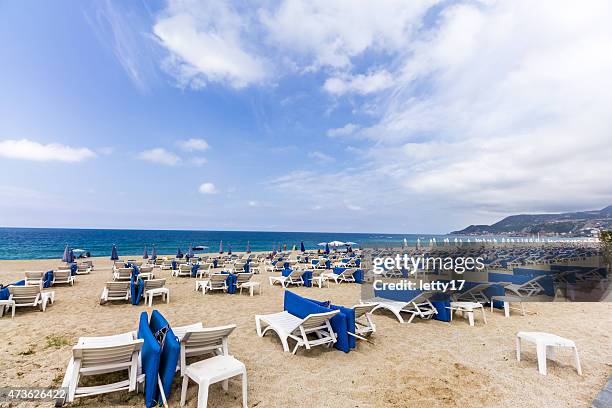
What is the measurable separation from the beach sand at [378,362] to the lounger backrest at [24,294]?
259 millimetres

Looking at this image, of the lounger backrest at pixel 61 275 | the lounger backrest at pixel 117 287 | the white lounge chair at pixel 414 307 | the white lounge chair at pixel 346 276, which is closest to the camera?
the white lounge chair at pixel 414 307

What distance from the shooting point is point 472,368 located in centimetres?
397

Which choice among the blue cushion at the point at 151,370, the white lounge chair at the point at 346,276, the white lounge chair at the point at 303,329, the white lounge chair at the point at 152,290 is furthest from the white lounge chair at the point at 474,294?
the white lounge chair at the point at 152,290

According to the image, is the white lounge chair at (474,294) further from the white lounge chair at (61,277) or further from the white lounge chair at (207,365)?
the white lounge chair at (61,277)

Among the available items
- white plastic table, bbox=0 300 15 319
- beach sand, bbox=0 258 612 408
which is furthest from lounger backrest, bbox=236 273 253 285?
white plastic table, bbox=0 300 15 319

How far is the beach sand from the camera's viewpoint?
10.4 ft

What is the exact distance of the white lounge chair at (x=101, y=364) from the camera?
2.74m

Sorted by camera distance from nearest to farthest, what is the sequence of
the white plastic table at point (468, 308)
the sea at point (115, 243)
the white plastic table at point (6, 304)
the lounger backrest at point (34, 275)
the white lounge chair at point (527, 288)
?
the white plastic table at point (6, 304), the white plastic table at point (468, 308), the white lounge chair at point (527, 288), the lounger backrest at point (34, 275), the sea at point (115, 243)

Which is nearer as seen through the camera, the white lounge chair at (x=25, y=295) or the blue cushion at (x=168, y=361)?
the blue cushion at (x=168, y=361)

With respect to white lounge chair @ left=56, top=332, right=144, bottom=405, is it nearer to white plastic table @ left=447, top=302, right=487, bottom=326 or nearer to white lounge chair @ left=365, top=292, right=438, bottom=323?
white lounge chair @ left=365, top=292, right=438, bottom=323

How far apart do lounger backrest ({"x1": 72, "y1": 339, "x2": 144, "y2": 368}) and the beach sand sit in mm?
444

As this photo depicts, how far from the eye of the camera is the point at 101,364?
292 centimetres

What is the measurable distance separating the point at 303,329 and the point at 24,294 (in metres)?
6.44

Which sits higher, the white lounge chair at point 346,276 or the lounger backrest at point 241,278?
the lounger backrest at point 241,278
